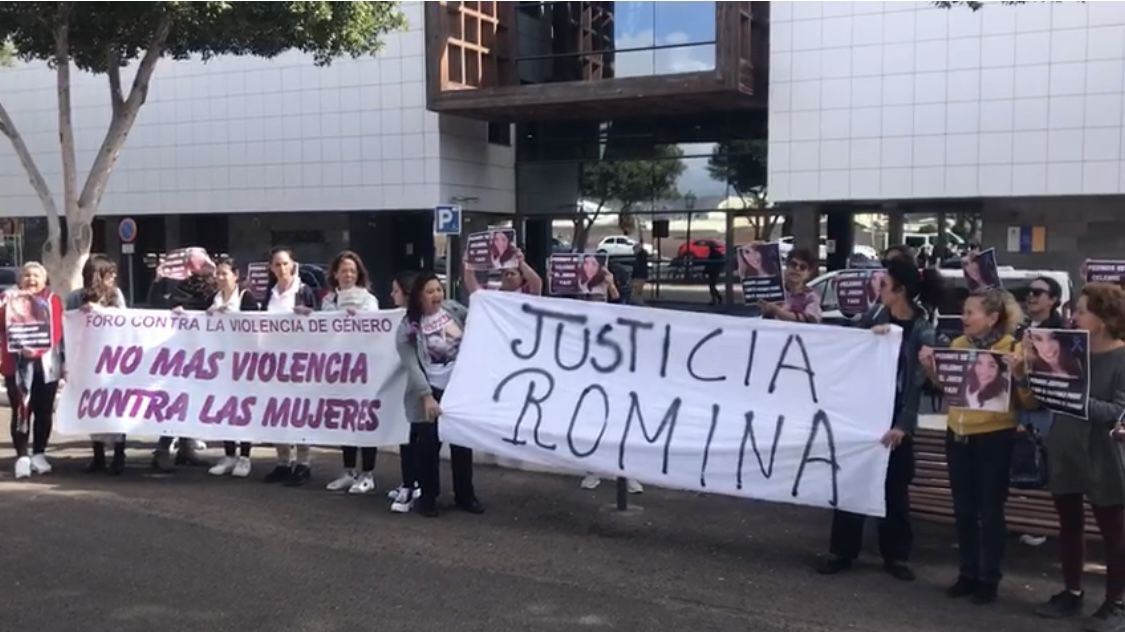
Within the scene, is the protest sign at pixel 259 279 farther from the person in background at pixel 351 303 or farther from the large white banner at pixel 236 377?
the person in background at pixel 351 303

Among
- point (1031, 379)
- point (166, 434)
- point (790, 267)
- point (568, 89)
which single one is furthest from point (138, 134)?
point (1031, 379)

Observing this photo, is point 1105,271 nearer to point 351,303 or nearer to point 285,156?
point 351,303

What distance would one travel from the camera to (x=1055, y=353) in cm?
511

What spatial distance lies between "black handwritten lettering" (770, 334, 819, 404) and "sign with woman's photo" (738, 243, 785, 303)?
0.85 metres

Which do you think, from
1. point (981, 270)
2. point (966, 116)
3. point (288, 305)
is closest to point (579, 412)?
point (288, 305)

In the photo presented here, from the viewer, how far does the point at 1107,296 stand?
17.0ft

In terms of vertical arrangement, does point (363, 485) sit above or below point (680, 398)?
below

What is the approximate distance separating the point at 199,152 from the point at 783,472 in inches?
981

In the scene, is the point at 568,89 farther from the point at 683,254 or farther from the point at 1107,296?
the point at 1107,296

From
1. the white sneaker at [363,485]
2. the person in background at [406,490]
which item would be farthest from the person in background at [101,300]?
the person in background at [406,490]

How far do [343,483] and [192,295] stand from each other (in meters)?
2.24

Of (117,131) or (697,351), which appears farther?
(117,131)

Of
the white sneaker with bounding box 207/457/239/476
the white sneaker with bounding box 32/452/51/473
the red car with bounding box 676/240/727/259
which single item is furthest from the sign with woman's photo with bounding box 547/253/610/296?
the red car with bounding box 676/240/727/259

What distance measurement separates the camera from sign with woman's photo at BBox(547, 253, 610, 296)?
8641 millimetres
